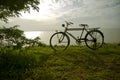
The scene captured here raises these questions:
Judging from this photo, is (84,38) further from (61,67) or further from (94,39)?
(61,67)

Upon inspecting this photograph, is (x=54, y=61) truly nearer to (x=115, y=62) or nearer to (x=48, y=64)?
(x=48, y=64)

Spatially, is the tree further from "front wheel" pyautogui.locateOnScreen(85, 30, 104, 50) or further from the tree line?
"front wheel" pyautogui.locateOnScreen(85, 30, 104, 50)

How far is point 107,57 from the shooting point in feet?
34.8

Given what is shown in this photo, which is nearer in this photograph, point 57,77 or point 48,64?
point 57,77

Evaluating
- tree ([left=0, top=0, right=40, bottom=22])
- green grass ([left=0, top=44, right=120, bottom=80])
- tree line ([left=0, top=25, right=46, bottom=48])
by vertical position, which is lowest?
green grass ([left=0, top=44, right=120, bottom=80])

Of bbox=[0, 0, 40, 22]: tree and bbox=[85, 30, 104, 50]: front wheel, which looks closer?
bbox=[0, 0, 40, 22]: tree

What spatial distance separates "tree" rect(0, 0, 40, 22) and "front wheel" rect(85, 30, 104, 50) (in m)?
4.13

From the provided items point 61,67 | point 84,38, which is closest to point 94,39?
point 84,38

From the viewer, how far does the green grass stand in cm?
762

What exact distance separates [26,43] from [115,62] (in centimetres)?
392

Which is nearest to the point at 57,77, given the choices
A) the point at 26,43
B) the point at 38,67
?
the point at 38,67

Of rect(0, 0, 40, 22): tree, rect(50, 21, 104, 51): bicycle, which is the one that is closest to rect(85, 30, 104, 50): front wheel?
rect(50, 21, 104, 51): bicycle

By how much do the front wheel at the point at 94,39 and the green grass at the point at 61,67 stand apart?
5.25 feet

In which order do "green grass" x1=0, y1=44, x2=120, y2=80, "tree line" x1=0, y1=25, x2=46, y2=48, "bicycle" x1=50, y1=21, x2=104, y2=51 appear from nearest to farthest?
"green grass" x1=0, y1=44, x2=120, y2=80 → "tree line" x1=0, y1=25, x2=46, y2=48 → "bicycle" x1=50, y1=21, x2=104, y2=51
